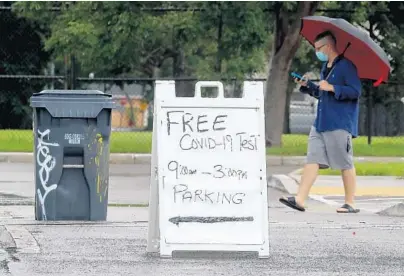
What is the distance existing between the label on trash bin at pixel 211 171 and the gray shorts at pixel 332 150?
8.39 feet

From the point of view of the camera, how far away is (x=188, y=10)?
2386 centimetres

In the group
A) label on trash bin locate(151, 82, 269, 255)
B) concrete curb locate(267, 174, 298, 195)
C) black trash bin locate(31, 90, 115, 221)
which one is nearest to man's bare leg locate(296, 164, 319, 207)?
black trash bin locate(31, 90, 115, 221)

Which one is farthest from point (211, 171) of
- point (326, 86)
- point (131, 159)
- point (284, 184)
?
point (131, 159)

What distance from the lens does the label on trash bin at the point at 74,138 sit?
10.7m

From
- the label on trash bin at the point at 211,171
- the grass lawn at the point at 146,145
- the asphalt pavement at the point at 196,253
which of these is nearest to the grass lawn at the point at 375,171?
the grass lawn at the point at 146,145

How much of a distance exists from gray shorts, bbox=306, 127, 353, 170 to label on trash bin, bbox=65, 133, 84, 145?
86.8 inches

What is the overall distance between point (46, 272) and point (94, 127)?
2984 millimetres

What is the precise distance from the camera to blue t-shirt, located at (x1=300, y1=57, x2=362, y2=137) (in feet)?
36.3

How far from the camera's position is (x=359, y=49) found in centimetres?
1123

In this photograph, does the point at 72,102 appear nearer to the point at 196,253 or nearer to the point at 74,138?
the point at 74,138

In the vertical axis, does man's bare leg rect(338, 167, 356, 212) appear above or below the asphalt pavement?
above

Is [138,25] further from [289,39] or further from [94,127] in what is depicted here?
[94,127]

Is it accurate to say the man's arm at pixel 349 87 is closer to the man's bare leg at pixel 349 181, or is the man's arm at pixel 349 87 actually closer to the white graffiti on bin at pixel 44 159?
the man's bare leg at pixel 349 181

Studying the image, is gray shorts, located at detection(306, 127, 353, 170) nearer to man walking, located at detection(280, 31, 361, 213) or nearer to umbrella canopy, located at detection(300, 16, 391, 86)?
→ man walking, located at detection(280, 31, 361, 213)
